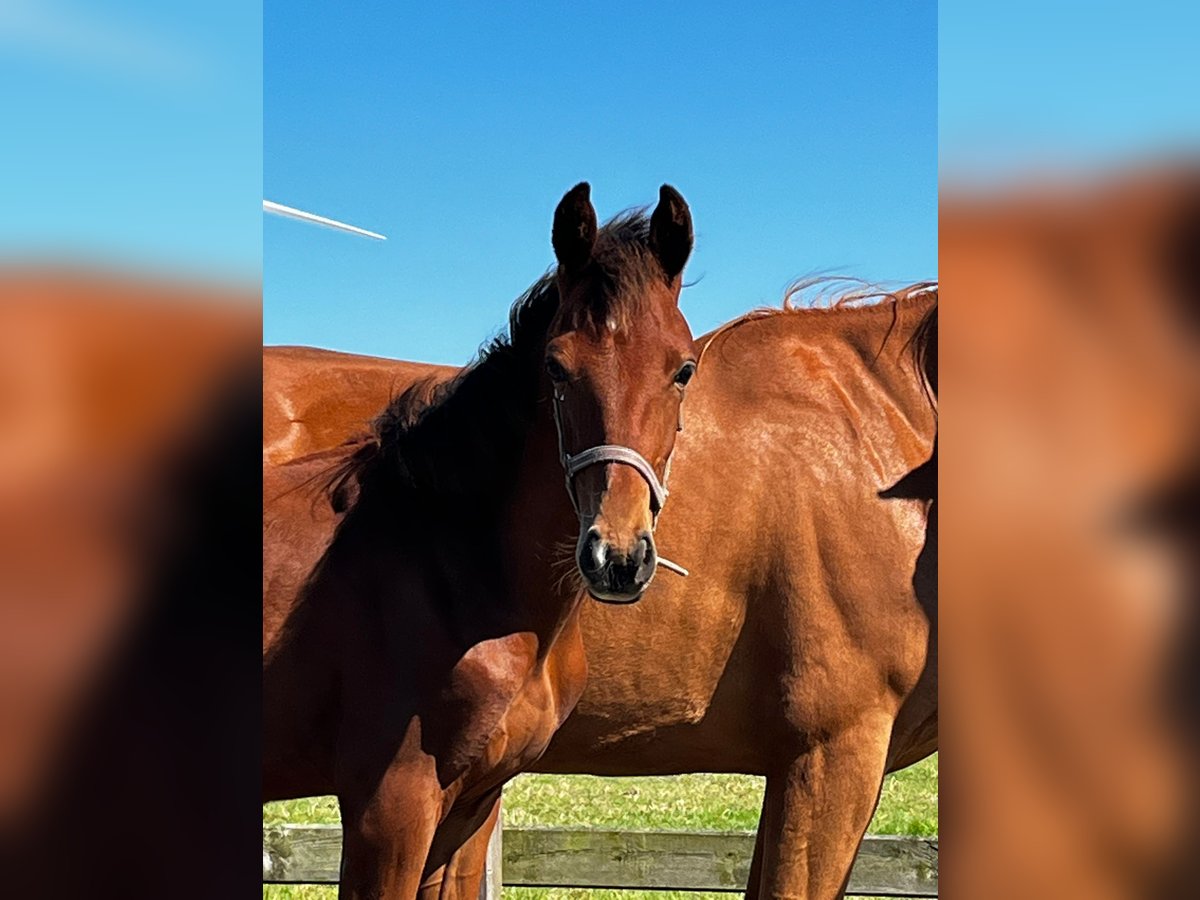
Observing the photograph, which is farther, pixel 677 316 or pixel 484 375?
pixel 484 375

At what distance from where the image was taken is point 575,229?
2426mm

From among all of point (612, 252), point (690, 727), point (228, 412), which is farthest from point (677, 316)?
point (228, 412)

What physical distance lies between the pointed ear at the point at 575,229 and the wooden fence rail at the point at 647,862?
8.33ft

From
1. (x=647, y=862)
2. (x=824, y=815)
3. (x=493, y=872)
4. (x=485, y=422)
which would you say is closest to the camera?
(x=485, y=422)

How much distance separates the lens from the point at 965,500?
1.34 feet

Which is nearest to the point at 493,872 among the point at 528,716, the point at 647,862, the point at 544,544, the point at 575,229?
the point at 647,862

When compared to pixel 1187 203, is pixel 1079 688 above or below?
below

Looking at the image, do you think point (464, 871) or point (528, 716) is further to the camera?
point (464, 871)

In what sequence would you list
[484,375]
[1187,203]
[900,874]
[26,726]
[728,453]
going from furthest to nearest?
[900,874], [728,453], [484,375], [26,726], [1187,203]

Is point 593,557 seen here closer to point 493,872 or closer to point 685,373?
point 685,373

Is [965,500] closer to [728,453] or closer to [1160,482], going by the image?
[1160,482]

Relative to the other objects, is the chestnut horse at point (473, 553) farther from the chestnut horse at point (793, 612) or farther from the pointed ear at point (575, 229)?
the chestnut horse at point (793, 612)

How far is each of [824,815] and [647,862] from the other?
1565 millimetres

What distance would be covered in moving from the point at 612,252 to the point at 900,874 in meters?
2.78
